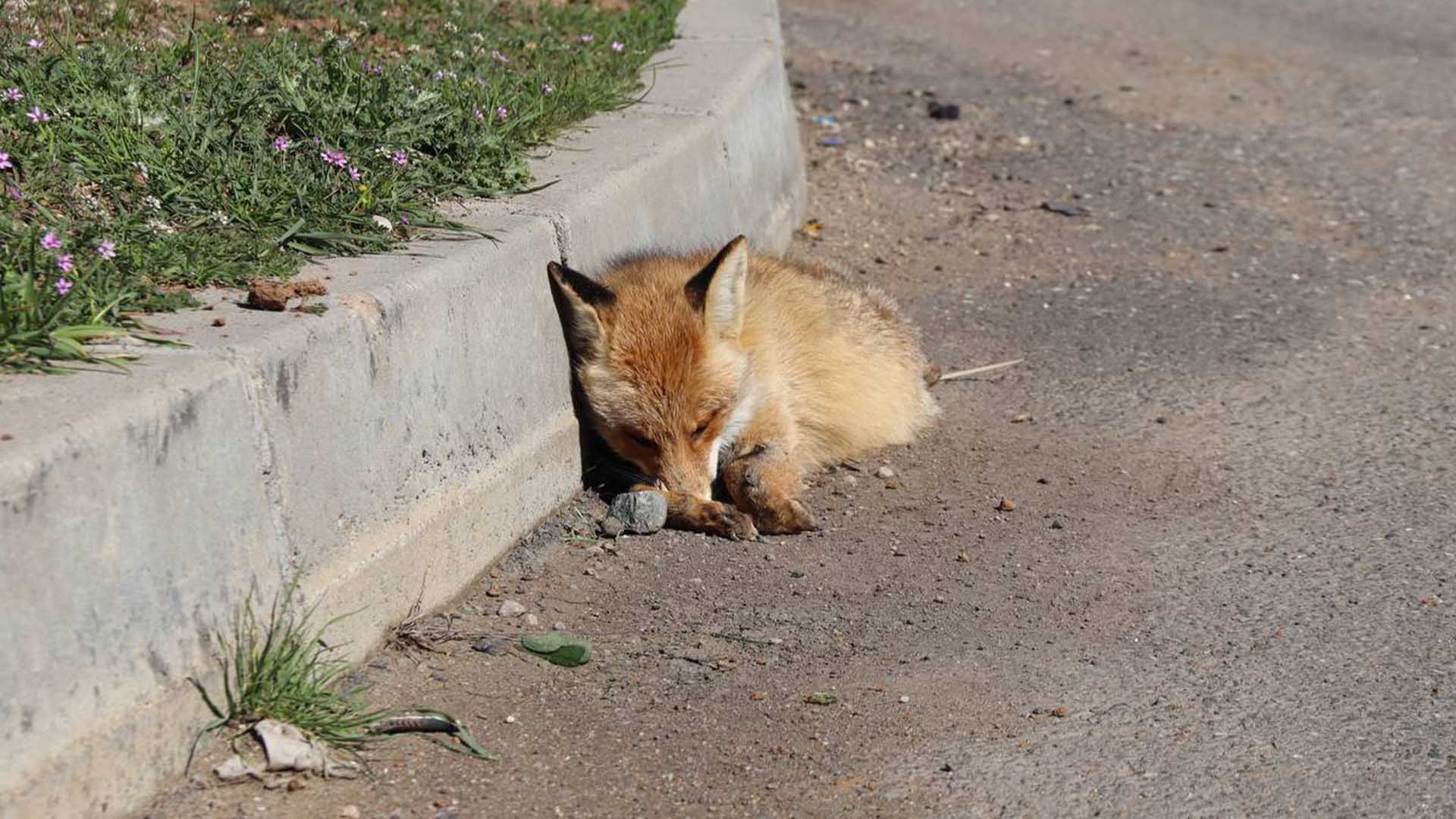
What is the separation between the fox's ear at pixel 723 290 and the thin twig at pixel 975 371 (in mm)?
1725

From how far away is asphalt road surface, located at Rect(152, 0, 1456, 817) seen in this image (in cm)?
363

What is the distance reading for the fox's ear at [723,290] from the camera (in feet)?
16.1

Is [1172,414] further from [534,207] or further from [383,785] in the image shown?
[383,785]

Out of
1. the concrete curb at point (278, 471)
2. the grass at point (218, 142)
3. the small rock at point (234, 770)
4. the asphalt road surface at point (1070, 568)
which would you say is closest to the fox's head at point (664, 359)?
the concrete curb at point (278, 471)

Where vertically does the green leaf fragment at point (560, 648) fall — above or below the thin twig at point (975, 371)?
above

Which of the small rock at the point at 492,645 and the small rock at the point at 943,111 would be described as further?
the small rock at the point at 943,111

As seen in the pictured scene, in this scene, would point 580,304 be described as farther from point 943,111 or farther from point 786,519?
point 943,111

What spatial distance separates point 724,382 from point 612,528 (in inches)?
24.5

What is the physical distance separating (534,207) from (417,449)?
3.72ft

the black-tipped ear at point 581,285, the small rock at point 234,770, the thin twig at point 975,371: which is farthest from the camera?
the thin twig at point 975,371

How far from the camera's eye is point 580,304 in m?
4.80

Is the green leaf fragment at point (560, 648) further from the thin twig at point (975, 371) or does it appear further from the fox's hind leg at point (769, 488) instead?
the thin twig at point (975, 371)

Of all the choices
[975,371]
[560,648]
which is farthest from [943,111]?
[560,648]

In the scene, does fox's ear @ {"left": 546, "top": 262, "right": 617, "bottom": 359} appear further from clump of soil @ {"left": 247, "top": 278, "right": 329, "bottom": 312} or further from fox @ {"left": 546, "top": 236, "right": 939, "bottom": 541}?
clump of soil @ {"left": 247, "top": 278, "right": 329, "bottom": 312}
